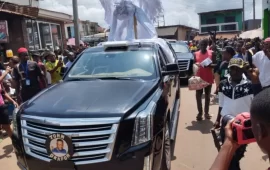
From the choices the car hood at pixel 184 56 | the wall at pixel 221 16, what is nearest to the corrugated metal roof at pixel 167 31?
the wall at pixel 221 16

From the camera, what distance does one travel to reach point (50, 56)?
25.0ft

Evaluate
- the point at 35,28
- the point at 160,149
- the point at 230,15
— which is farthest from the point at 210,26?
the point at 160,149

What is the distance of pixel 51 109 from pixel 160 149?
1.24m

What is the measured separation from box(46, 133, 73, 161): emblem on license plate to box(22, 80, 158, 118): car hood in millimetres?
213

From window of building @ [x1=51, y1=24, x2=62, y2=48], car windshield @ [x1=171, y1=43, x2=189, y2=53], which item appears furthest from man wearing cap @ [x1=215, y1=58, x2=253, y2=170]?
window of building @ [x1=51, y1=24, x2=62, y2=48]

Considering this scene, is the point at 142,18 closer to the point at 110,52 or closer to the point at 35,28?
the point at 110,52

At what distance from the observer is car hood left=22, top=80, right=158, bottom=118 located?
3006 millimetres

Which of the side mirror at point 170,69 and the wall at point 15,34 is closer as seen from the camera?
the side mirror at point 170,69

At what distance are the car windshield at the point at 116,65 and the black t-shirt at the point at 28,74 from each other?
4.34 ft

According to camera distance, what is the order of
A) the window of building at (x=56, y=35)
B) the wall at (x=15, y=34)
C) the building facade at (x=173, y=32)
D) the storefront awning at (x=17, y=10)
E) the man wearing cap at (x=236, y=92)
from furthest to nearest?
the building facade at (x=173, y=32) → the window of building at (x=56, y=35) → the wall at (x=15, y=34) → the storefront awning at (x=17, y=10) → the man wearing cap at (x=236, y=92)

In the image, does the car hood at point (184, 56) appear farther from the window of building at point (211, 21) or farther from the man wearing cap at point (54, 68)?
the window of building at point (211, 21)

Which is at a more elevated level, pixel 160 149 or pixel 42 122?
pixel 42 122

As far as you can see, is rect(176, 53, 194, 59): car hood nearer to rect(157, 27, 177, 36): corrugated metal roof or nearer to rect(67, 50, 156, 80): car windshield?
rect(67, 50, 156, 80): car windshield

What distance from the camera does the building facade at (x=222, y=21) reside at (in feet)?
213
